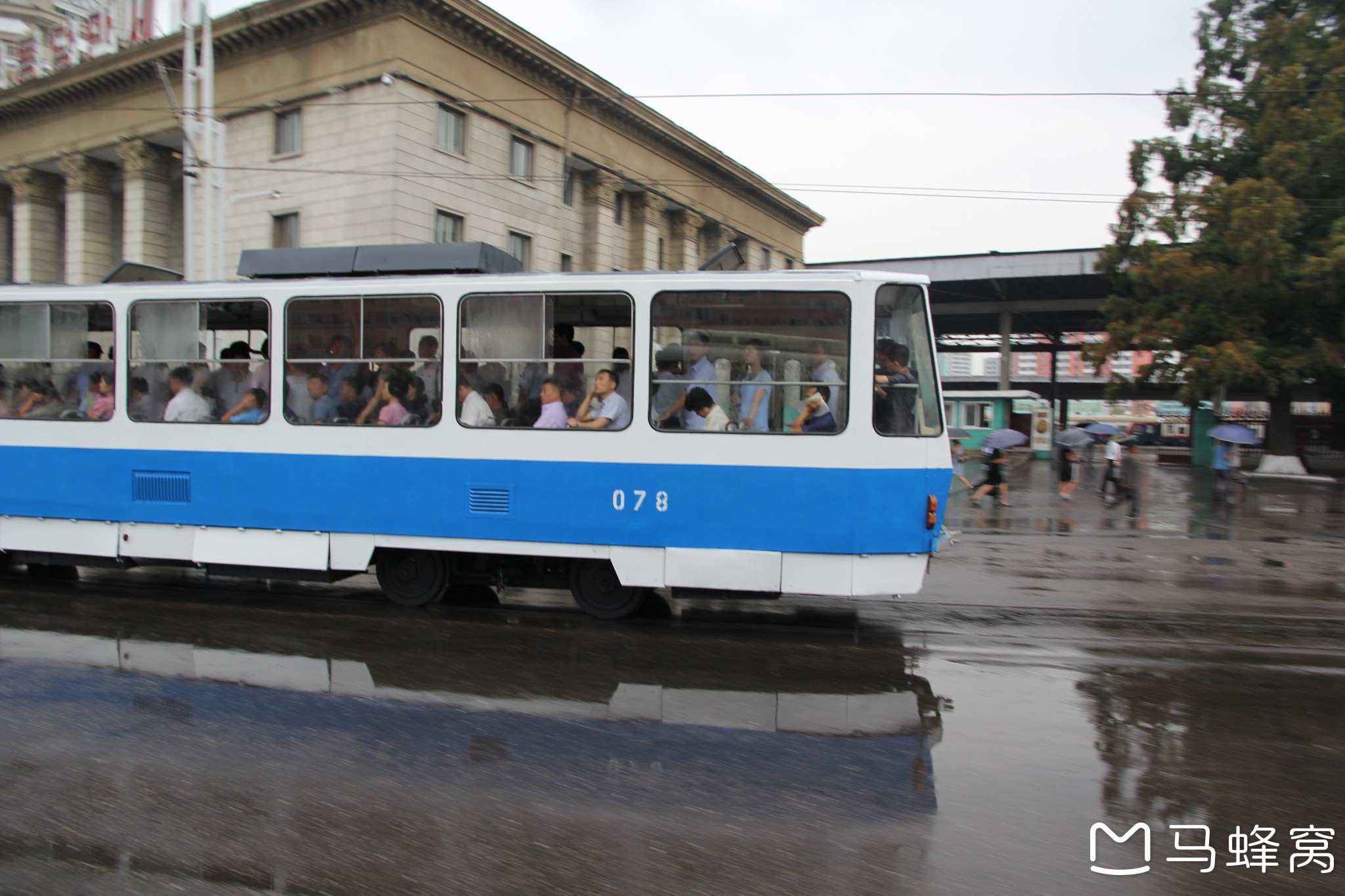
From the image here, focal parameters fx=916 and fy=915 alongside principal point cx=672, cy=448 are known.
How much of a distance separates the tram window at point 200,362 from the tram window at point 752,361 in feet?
12.2

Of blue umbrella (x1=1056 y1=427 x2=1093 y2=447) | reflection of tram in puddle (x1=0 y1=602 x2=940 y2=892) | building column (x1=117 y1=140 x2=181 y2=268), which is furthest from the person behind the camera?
building column (x1=117 y1=140 x2=181 y2=268)

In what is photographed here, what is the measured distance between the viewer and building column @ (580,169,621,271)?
1388 inches

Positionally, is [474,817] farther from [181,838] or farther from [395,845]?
[181,838]

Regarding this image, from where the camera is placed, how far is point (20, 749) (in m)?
4.67

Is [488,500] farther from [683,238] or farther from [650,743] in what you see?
[683,238]

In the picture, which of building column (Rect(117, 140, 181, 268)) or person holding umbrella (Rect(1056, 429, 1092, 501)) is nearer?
person holding umbrella (Rect(1056, 429, 1092, 501))

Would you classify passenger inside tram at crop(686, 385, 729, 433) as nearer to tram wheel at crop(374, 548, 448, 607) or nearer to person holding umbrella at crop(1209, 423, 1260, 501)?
tram wheel at crop(374, 548, 448, 607)

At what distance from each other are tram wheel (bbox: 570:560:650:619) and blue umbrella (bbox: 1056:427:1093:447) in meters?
16.9

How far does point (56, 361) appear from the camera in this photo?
8859 mm

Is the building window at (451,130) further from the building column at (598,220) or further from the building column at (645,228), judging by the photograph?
the building column at (645,228)

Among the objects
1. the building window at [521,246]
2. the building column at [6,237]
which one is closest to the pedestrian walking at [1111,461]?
the building window at [521,246]

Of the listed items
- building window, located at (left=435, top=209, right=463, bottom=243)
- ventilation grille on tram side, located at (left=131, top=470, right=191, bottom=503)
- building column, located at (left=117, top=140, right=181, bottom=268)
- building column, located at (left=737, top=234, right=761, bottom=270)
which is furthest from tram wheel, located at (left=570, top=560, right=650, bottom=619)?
building column, located at (left=737, top=234, right=761, bottom=270)

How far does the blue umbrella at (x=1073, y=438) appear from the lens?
21.8 m

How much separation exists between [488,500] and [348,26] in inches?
927
